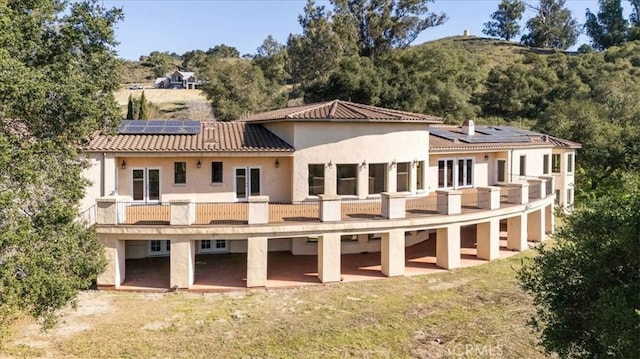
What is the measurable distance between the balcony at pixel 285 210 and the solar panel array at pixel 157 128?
3644 millimetres

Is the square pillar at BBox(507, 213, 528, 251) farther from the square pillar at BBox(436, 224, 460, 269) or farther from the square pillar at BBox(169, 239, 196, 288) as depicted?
the square pillar at BBox(169, 239, 196, 288)

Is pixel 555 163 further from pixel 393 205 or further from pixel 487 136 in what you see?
pixel 393 205

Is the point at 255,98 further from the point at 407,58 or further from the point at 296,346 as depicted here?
the point at 296,346

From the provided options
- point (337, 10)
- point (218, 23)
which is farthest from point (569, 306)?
point (337, 10)

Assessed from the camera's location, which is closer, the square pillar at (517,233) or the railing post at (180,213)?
the railing post at (180,213)

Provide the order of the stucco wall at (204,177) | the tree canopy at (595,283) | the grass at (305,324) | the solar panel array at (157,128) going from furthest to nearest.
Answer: the solar panel array at (157,128) → the stucco wall at (204,177) → the grass at (305,324) → the tree canopy at (595,283)

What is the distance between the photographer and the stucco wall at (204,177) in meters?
20.9

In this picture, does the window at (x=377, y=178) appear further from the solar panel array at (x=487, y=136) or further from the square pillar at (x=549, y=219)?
the square pillar at (x=549, y=219)

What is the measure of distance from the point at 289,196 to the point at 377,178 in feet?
15.2

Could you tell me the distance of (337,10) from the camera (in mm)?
60469

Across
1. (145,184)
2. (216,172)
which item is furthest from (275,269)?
(145,184)

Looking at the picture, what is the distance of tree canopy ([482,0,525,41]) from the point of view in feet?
434

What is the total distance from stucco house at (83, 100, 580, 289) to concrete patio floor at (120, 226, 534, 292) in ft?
0.76

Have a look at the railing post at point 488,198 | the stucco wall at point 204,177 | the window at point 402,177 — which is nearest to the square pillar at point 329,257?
the stucco wall at point 204,177
